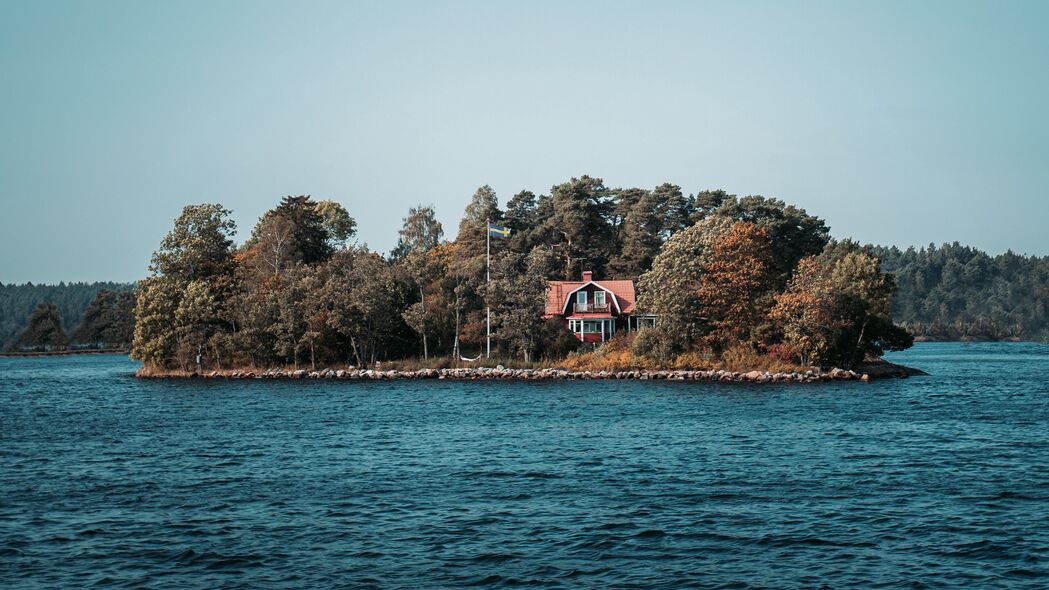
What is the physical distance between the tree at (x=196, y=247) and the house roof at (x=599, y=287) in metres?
30.9

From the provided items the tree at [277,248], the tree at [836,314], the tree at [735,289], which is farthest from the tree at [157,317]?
the tree at [836,314]

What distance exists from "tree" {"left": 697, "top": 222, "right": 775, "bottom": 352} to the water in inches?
710

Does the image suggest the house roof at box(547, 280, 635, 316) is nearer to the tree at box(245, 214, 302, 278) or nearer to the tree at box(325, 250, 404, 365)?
the tree at box(325, 250, 404, 365)

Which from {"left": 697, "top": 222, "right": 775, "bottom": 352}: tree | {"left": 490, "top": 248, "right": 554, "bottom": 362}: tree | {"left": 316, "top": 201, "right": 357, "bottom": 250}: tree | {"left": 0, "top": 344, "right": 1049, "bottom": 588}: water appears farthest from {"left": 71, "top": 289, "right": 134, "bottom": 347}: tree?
{"left": 697, "top": 222, "right": 775, "bottom": 352}: tree

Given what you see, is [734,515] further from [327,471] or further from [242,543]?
[327,471]

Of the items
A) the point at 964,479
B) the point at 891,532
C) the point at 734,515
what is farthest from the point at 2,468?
the point at 964,479

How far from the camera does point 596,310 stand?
82.8 metres

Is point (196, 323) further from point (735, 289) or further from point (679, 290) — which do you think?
point (735, 289)

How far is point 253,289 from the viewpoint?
273 feet

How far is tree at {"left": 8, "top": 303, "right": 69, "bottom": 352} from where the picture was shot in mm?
180500

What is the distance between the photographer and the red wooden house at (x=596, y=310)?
8275 cm

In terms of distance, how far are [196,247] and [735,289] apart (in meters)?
49.6

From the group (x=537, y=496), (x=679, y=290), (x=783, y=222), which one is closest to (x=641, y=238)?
(x=783, y=222)

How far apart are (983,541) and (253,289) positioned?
70974mm
